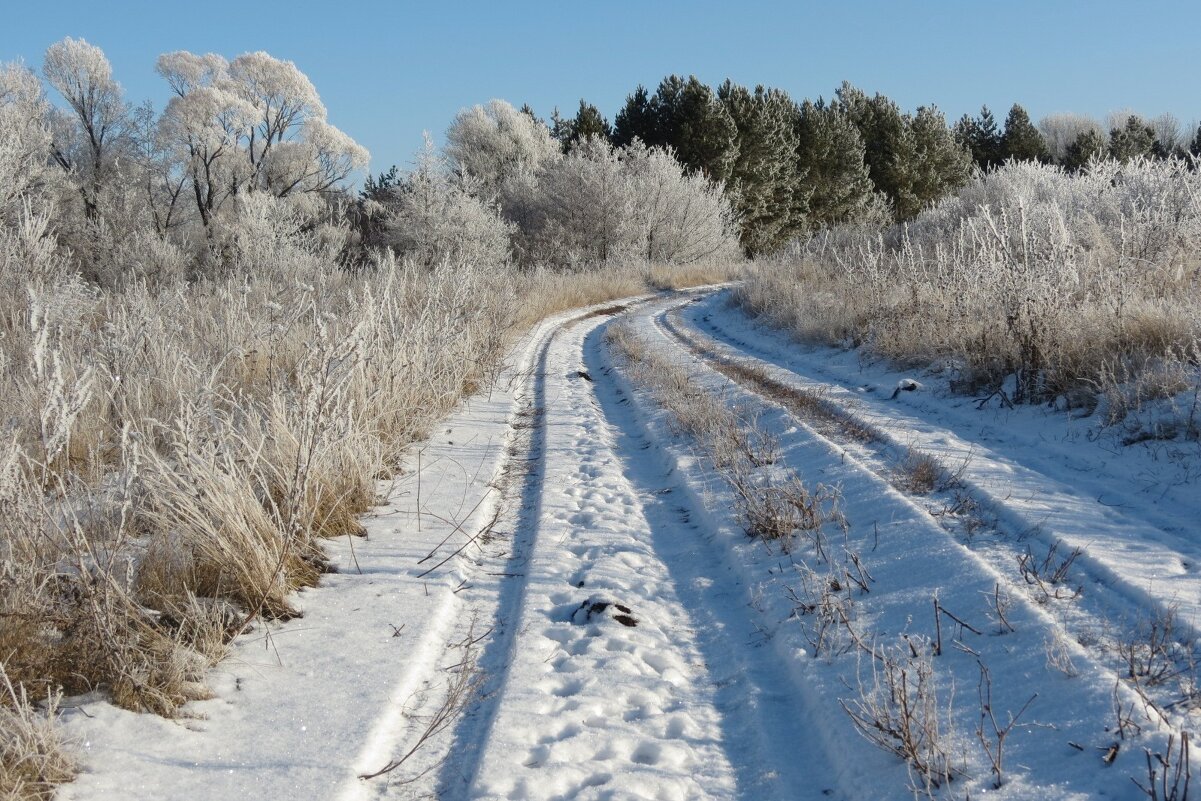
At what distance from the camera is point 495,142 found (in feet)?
140

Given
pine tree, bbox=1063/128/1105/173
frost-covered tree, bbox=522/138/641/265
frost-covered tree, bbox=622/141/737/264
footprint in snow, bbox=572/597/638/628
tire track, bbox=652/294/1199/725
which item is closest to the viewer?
tire track, bbox=652/294/1199/725

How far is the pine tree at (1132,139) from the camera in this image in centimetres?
4938

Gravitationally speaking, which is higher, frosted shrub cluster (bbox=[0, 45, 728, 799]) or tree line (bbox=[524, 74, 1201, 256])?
tree line (bbox=[524, 74, 1201, 256])

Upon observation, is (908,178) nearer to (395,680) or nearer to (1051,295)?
(1051,295)

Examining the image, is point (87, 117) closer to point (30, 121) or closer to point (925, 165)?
point (30, 121)

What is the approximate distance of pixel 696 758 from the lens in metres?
2.62

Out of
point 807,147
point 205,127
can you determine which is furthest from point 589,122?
point 205,127

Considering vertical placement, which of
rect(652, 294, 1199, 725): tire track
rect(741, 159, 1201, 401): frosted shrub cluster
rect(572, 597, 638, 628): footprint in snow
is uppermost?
rect(741, 159, 1201, 401): frosted shrub cluster

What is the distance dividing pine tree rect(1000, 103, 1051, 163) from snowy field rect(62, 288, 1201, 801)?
58.0 meters

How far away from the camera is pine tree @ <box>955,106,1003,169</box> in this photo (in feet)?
186

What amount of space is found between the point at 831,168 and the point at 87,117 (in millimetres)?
36722

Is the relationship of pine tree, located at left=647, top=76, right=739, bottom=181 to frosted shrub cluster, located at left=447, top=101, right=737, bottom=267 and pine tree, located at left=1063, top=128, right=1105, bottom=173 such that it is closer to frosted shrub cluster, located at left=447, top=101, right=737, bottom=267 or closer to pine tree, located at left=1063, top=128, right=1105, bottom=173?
frosted shrub cluster, located at left=447, top=101, right=737, bottom=267

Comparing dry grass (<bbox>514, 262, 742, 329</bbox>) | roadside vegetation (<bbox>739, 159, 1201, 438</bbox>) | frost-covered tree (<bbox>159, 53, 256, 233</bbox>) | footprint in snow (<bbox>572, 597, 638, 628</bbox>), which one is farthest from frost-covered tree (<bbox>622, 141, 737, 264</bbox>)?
footprint in snow (<bbox>572, 597, 638, 628</bbox>)

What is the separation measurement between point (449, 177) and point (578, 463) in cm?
2654
